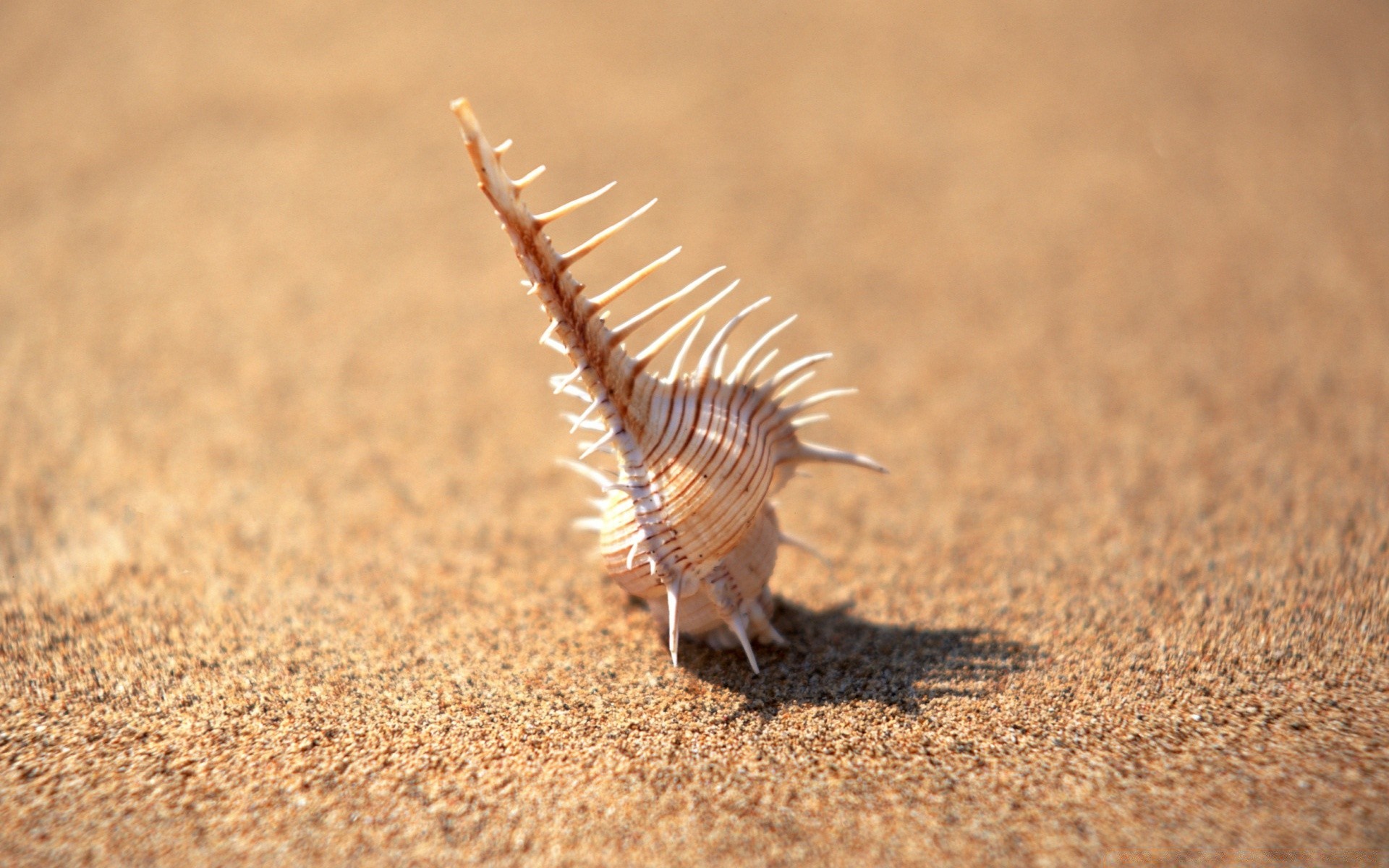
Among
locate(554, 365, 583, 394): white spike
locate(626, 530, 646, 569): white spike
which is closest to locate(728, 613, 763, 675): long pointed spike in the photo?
locate(626, 530, 646, 569): white spike

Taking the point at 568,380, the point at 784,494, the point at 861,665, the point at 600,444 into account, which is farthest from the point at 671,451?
the point at 784,494

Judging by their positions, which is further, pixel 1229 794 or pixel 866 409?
pixel 866 409

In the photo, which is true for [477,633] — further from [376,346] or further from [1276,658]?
[1276,658]

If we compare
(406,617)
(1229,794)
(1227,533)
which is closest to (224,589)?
(406,617)

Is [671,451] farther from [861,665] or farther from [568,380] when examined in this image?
[861,665]

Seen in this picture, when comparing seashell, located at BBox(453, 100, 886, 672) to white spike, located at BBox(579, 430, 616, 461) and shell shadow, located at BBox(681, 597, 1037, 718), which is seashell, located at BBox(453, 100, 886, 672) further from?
shell shadow, located at BBox(681, 597, 1037, 718)

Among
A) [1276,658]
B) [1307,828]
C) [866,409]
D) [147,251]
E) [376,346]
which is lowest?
[1307,828]
